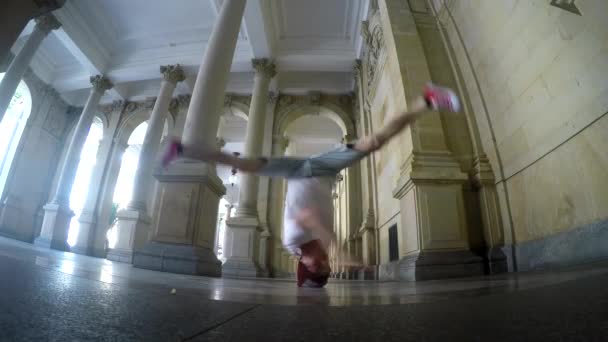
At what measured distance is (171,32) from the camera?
10.8m

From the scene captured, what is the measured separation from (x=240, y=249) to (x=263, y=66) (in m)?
5.85

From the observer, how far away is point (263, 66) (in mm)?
9625

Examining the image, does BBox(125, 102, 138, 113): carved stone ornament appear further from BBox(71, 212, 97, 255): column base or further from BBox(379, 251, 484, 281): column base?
BBox(379, 251, 484, 281): column base

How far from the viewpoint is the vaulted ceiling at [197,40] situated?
9.49m

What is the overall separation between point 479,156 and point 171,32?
35.8ft

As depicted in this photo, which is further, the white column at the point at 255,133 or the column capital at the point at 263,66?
the column capital at the point at 263,66

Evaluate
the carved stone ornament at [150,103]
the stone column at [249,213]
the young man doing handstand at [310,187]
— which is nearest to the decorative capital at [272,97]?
the stone column at [249,213]

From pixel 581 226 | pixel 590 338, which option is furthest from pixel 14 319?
pixel 581 226

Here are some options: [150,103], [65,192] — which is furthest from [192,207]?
A: [150,103]

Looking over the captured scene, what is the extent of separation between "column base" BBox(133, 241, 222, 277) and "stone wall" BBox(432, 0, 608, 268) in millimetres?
4116

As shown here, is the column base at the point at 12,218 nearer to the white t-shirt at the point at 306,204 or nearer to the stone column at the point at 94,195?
the stone column at the point at 94,195

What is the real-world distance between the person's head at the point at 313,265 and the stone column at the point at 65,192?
32.9 ft

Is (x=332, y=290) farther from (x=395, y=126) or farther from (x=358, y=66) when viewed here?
(x=358, y=66)

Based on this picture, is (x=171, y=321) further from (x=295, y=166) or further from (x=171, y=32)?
(x=171, y=32)
